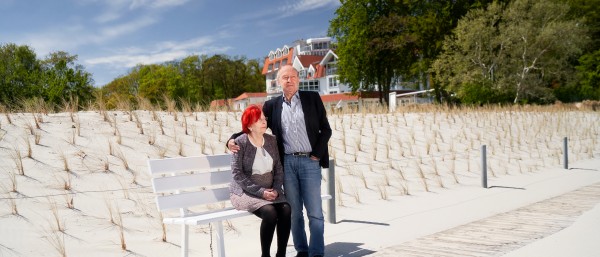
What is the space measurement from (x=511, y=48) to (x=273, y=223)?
108 feet

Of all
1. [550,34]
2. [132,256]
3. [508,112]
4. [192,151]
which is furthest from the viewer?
[550,34]

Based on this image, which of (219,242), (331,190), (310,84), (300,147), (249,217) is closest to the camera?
(219,242)

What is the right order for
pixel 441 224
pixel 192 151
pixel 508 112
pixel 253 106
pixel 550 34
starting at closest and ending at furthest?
pixel 253 106
pixel 441 224
pixel 192 151
pixel 508 112
pixel 550 34

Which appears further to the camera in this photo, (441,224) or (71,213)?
(71,213)

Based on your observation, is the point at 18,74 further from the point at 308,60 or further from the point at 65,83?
the point at 308,60

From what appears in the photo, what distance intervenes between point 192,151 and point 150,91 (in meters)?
62.2

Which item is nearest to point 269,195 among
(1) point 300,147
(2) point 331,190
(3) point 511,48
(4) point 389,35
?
(1) point 300,147

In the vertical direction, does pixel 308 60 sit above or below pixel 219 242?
above

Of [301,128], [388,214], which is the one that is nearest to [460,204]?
[388,214]

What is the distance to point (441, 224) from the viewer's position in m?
6.29

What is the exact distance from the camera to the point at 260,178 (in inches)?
176

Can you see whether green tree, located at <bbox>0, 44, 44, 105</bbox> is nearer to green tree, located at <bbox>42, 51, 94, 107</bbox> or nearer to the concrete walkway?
green tree, located at <bbox>42, 51, 94, 107</bbox>

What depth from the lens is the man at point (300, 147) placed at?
459 centimetres

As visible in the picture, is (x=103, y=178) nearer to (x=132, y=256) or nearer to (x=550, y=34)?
(x=132, y=256)
